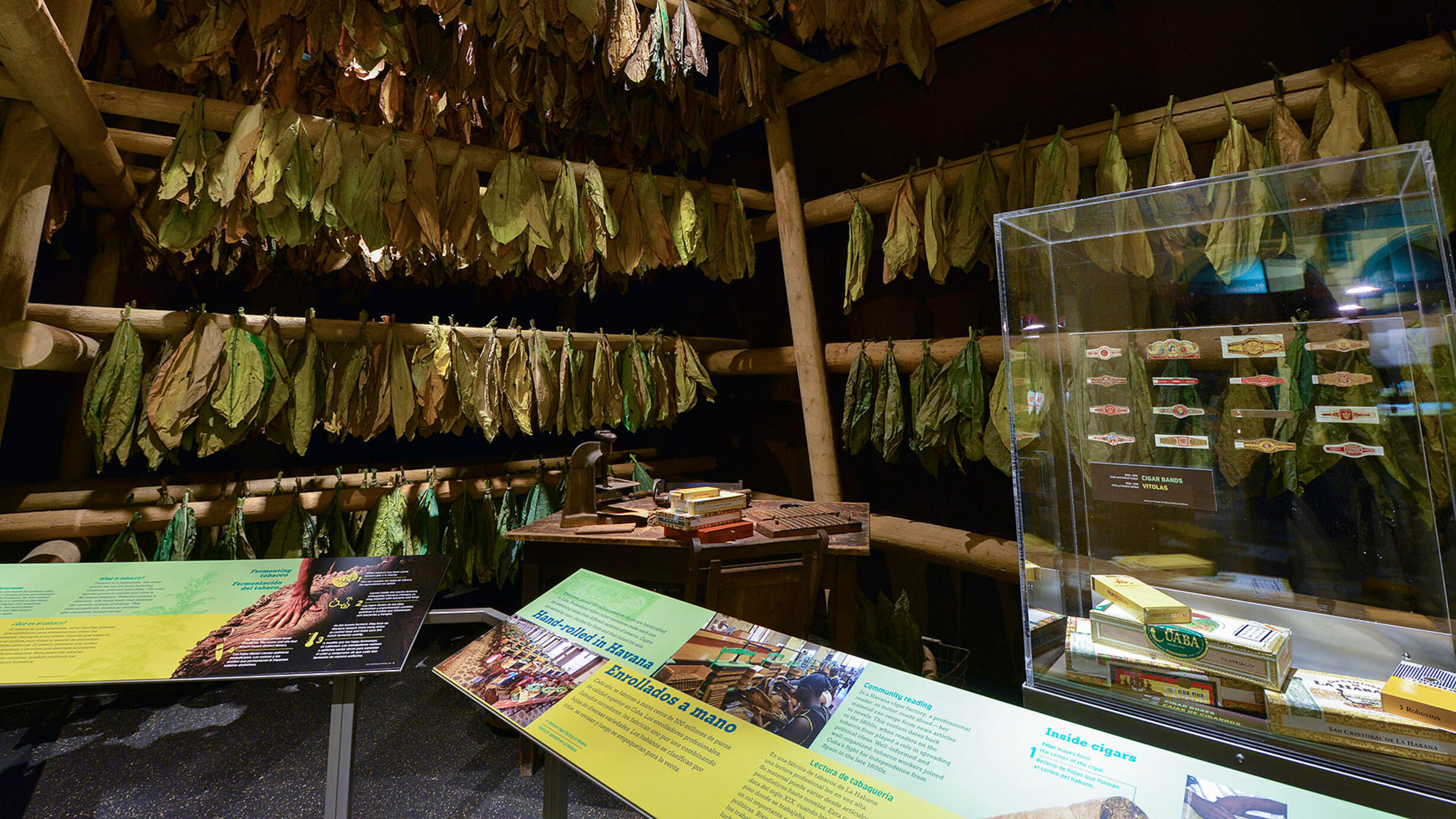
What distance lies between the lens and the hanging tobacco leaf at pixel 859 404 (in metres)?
3.48

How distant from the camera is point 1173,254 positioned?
1.42 m

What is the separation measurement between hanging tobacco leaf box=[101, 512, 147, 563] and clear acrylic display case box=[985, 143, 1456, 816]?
A: 3694mm

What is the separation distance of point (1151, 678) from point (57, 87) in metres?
3.87

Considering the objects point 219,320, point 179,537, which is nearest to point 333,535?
point 179,537

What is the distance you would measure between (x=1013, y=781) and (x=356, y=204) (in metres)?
3.25

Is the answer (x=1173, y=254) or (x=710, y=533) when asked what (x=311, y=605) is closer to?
(x=710, y=533)

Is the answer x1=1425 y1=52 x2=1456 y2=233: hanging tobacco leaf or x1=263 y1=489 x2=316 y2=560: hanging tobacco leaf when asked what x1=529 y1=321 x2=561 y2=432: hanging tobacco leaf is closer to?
x1=263 y1=489 x2=316 y2=560: hanging tobacco leaf

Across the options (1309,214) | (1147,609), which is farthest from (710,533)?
(1309,214)

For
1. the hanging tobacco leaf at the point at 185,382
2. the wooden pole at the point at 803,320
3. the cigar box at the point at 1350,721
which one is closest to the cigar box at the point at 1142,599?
the cigar box at the point at 1350,721

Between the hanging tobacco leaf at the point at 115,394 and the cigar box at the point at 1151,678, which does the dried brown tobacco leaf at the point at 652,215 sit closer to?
the hanging tobacco leaf at the point at 115,394

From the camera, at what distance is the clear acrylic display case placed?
112 cm

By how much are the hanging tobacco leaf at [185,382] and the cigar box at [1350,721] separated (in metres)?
3.68

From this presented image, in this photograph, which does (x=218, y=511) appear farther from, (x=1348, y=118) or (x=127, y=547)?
(x=1348, y=118)

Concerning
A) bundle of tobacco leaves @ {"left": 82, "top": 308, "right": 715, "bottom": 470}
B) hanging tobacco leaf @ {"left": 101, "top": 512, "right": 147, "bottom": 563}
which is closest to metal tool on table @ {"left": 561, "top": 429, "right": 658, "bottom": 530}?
bundle of tobacco leaves @ {"left": 82, "top": 308, "right": 715, "bottom": 470}
